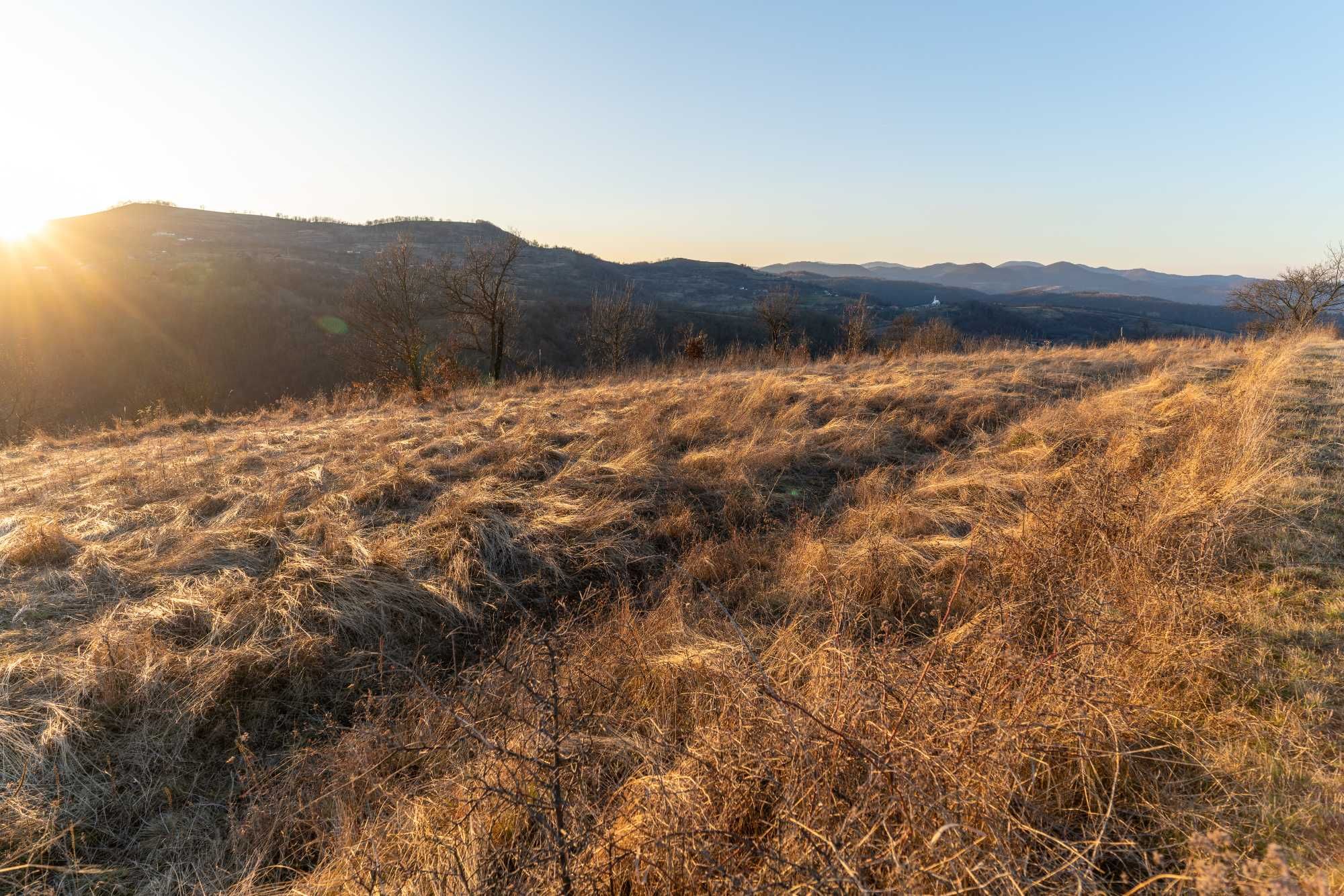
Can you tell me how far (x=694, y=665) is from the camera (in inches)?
125

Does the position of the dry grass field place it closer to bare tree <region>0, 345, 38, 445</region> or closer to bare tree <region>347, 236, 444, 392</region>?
bare tree <region>347, 236, 444, 392</region>

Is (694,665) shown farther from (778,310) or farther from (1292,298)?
(1292,298)

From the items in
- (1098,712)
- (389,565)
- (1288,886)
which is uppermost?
(1288,886)

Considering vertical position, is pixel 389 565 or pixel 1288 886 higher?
pixel 1288 886

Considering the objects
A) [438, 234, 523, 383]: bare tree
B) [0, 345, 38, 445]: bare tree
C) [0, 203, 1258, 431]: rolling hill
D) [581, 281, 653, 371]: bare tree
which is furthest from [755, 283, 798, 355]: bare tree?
[0, 345, 38, 445]: bare tree

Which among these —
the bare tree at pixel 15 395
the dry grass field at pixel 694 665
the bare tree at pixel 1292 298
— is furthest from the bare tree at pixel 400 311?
the bare tree at pixel 1292 298

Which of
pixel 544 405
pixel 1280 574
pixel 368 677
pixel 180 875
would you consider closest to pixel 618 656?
pixel 368 677

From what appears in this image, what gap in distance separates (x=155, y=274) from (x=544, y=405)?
4319 centimetres

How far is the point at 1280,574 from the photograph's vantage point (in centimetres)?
326

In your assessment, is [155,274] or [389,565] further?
[155,274]

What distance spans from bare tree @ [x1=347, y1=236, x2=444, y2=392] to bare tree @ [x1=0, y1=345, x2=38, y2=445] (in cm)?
963

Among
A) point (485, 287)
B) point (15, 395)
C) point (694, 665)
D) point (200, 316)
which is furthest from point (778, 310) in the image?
point (200, 316)

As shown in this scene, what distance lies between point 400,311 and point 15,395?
11.7 metres

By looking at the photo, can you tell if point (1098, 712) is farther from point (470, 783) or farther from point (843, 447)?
point (843, 447)
